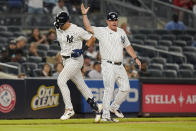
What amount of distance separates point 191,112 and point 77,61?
3041 mm

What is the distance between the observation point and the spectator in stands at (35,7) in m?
18.6

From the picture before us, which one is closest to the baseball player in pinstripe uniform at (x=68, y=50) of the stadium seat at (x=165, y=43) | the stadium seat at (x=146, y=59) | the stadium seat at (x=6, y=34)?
the stadium seat at (x=146, y=59)

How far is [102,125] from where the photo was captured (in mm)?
11266

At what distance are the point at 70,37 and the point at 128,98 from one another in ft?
7.70

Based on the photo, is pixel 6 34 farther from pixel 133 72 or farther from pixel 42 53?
pixel 133 72

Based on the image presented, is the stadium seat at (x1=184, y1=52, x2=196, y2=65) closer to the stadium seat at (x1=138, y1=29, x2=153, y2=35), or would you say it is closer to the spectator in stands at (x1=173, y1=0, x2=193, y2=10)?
the stadium seat at (x1=138, y1=29, x2=153, y2=35)

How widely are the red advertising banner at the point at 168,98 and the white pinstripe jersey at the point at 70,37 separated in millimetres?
2087

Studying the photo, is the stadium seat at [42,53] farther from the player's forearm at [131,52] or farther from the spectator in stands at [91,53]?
the player's forearm at [131,52]

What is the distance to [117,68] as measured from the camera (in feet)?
38.9

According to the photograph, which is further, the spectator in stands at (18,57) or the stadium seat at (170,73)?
the stadium seat at (170,73)

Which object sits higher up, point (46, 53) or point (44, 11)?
point (44, 11)

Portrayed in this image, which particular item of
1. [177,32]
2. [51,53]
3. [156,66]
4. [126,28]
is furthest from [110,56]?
[177,32]

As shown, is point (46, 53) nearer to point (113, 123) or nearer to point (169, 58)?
point (169, 58)

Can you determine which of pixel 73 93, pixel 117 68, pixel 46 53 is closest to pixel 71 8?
pixel 46 53
